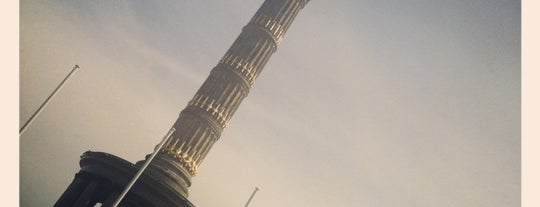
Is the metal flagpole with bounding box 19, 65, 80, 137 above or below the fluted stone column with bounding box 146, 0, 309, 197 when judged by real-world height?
below

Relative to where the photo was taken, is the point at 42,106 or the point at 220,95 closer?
the point at 42,106

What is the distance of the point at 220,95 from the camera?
77.1ft

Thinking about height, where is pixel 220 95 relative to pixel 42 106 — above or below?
above

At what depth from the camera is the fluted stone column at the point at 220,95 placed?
66.8 feet

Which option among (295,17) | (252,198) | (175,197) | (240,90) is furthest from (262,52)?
(175,197)

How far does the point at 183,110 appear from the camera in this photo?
23219 mm

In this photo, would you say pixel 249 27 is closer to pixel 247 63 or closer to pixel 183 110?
pixel 247 63

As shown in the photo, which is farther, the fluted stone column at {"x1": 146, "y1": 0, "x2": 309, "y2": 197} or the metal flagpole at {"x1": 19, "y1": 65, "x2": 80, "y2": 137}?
the fluted stone column at {"x1": 146, "y1": 0, "x2": 309, "y2": 197}

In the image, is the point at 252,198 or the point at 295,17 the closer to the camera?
the point at 252,198

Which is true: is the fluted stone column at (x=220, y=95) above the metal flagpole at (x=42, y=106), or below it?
above

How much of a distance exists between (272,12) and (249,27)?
7.31 ft

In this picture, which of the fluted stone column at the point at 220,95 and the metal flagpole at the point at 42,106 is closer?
the metal flagpole at the point at 42,106

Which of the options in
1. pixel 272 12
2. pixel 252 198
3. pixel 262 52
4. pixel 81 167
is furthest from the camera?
pixel 272 12

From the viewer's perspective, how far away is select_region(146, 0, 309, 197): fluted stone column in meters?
20.4
